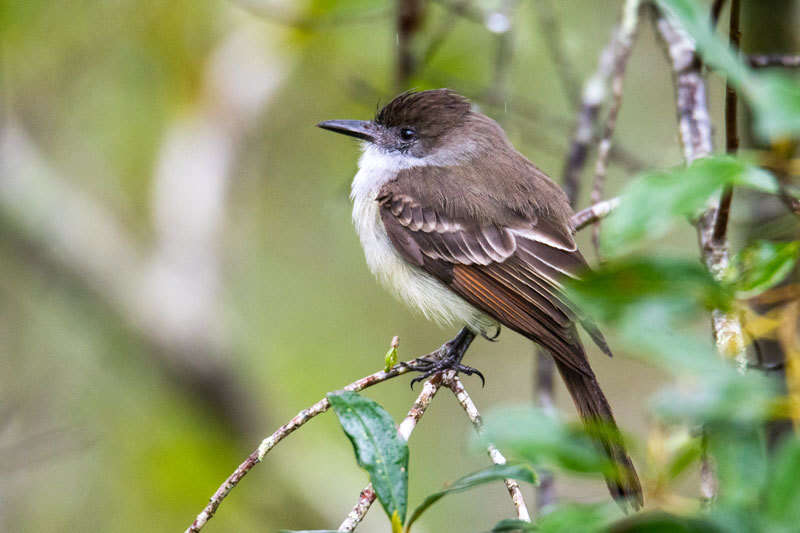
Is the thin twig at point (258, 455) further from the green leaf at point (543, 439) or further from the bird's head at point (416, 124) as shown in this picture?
the bird's head at point (416, 124)

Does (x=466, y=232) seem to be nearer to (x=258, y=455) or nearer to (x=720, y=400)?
(x=258, y=455)

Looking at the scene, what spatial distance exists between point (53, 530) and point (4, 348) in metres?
1.12

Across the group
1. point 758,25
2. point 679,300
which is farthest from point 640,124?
point 679,300

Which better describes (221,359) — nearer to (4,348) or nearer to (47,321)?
(4,348)

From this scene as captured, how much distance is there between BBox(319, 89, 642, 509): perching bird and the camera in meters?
3.60

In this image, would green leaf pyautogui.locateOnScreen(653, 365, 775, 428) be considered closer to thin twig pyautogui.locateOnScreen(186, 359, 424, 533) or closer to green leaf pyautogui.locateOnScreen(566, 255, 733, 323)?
green leaf pyautogui.locateOnScreen(566, 255, 733, 323)

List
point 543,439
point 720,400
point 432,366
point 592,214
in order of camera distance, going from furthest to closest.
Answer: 1. point 592,214
2. point 432,366
3. point 543,439
4. point 720,400

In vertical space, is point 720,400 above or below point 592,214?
below

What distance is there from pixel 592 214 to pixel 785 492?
9.05ft

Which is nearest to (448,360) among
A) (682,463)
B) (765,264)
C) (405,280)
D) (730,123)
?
(405,280)

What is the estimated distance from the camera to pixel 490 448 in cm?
238

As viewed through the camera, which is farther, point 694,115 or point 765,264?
point 694,115

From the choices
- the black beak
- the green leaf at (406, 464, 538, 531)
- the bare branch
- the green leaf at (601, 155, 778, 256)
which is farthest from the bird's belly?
the green leaf at (601, 155, 778, 256)

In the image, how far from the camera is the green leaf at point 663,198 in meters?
1.21
